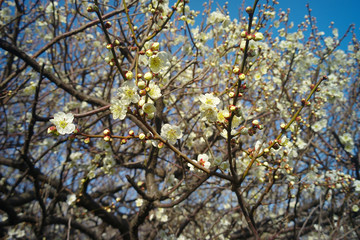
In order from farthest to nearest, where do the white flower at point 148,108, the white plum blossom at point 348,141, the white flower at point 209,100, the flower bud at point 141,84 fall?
the white plum blossom at point 348,141
the white flower at point 209,100
the white flower at point 148,108
the flower bud at point 141,84

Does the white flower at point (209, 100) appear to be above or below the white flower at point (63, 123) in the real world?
below

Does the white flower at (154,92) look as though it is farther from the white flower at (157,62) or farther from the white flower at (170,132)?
the white flower at (170,132)

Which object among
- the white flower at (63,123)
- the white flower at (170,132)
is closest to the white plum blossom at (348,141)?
the white flower at (170,132)

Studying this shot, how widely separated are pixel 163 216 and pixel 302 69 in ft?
13.9

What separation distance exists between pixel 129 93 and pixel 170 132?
0.44m

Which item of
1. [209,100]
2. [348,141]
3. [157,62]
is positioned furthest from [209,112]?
[348,141]

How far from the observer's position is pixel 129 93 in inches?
50.2

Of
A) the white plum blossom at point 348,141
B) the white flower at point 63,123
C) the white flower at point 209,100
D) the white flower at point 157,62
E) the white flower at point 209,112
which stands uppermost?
the white plum blossom at point 348,141

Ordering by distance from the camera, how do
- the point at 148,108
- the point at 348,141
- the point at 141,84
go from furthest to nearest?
the point at 348,141
the point at 148,108
the point at 141,84

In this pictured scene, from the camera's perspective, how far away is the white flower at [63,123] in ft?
4.97

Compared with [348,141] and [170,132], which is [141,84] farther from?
[348,141]

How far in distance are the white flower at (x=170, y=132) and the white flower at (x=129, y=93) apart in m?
0.34

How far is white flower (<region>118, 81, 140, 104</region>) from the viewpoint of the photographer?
4.14 ft

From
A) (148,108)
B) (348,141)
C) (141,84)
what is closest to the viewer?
(141,84)
